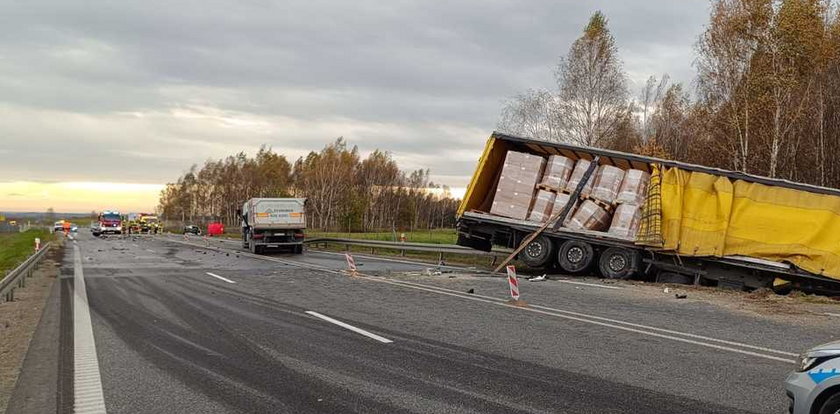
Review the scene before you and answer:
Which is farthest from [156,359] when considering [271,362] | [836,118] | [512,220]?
[836,118]

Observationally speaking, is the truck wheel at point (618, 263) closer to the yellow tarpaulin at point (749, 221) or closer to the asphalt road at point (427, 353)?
the yellow tarpaulin at point (749, 221)

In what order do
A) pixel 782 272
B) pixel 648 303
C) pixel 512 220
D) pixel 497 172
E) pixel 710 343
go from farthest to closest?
1. pixel 497 172
2. pixel 512 220
3. pixel 782 272
4. pixel 648 303
5. pixel 710 343

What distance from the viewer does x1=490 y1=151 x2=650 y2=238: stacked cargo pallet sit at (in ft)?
52.0

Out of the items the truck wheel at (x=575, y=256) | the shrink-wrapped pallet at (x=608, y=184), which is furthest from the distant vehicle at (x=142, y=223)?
the shrink-wrapped pallet at (x=608, y=184)

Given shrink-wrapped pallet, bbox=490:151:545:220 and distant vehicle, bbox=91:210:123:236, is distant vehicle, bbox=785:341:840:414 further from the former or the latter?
distant vehicle, bbox=91:210:123:236

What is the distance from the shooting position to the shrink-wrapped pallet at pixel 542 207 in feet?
55.1

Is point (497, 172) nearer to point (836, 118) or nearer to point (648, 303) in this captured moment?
point (648, 303)

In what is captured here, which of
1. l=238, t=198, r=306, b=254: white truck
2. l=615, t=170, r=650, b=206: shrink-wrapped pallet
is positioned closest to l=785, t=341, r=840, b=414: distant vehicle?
l=615, t=170, r=650, b=206: shrink-wrapped pallet

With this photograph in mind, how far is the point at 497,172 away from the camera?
1831 cm

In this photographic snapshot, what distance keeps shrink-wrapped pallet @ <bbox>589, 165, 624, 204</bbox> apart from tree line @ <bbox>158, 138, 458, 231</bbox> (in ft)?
167

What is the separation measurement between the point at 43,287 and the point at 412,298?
29.1 feet

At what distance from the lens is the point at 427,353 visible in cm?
662

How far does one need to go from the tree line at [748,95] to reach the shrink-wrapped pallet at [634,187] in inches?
441

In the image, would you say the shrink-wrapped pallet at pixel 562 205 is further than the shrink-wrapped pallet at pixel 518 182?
No
